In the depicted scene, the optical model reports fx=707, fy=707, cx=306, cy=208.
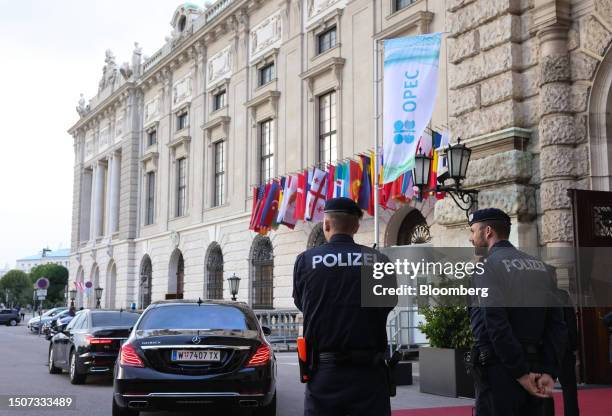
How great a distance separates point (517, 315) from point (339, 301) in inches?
45.4

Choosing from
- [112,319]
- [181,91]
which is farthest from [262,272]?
[112,319]

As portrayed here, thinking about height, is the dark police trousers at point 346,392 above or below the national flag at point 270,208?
below

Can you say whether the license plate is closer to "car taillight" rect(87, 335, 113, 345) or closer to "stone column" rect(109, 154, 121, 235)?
"car taillight" rect(87, 335, 113, 345)

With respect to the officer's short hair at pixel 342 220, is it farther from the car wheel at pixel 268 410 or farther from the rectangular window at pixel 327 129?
the rectangular window at pixel 327 129

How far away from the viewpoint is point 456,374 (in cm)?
989

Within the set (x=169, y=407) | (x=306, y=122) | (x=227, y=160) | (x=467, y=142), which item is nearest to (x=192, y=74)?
(x=227, y=160)

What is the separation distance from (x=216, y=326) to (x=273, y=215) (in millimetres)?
18269

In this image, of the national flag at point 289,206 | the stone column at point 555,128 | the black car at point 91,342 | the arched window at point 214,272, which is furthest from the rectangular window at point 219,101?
the stone column at point 555,128

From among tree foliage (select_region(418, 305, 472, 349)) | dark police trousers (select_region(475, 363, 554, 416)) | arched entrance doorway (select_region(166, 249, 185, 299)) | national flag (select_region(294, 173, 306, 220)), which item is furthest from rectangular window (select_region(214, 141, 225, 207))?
dark police trousers (select_region(475, 363, 554, 416))

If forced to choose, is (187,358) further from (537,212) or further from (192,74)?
(192,74)

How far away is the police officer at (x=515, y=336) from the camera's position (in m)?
4.23

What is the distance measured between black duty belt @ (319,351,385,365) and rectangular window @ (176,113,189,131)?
108 feet

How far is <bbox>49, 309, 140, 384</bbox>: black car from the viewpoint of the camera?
12.1 meters

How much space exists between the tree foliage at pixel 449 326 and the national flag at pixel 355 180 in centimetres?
1157
